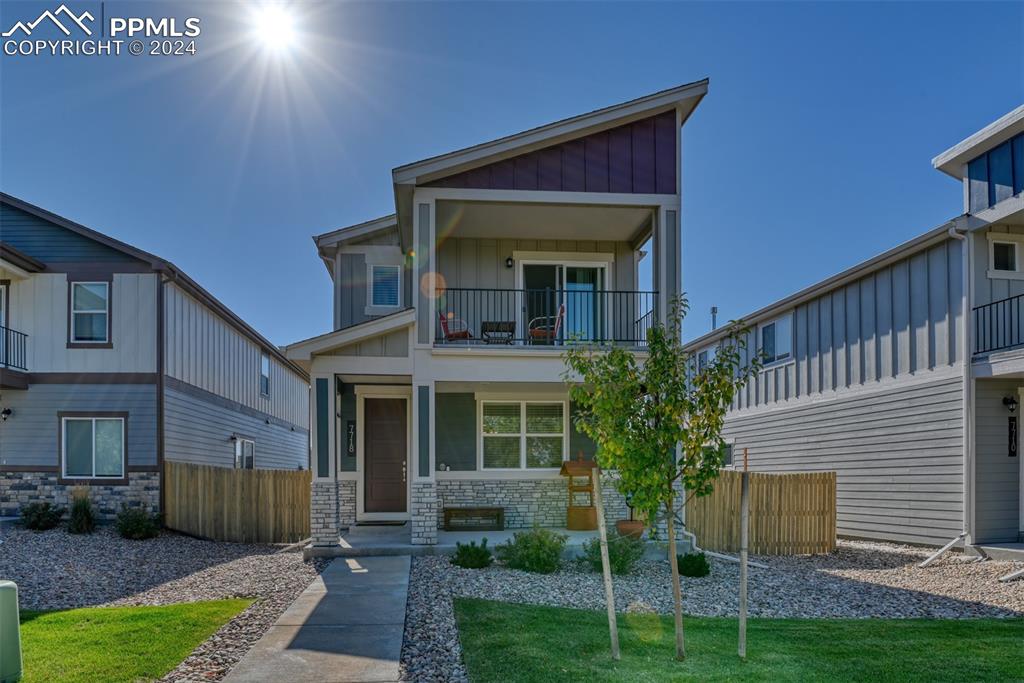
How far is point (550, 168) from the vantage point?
11.7 metres

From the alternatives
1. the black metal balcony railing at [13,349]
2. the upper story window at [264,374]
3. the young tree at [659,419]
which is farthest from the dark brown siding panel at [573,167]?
the upper story window at [264,374]

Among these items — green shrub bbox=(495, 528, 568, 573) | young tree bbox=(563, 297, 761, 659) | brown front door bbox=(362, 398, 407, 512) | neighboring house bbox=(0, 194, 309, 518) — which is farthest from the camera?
neighboring house bbox=(0, 194, 309, 518)

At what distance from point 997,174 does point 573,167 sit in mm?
7168

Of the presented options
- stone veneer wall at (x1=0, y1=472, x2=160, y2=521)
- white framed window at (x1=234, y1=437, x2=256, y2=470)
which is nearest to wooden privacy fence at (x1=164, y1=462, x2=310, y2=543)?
stone veneer wall at (x1=0, y1=472, x2=160, y2=521)

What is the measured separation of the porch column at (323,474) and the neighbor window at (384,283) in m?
3.60

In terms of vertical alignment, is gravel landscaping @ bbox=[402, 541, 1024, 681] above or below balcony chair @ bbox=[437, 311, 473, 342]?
below

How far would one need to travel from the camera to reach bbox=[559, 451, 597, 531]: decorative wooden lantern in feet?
40.8

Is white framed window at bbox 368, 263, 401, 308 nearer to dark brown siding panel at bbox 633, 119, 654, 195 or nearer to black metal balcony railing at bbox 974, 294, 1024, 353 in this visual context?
dark brown siding panel at bbox 633, 119, 654, 195

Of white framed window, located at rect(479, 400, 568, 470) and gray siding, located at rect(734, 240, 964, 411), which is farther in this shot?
white framed window, located at rect(479, 400, 568, 470)

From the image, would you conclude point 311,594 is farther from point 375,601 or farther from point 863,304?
point 863,304

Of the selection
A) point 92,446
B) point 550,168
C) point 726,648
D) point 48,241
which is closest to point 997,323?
point 550,168

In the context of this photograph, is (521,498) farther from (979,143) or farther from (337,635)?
(979,143)

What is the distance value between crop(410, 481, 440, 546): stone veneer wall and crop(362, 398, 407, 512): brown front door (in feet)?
9.71

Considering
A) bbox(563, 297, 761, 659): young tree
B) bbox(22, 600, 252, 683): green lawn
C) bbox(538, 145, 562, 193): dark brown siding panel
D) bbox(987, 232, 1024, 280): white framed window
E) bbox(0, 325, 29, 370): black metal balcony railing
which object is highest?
bbox(538, 145, 562, 193): dark brown siding panel
